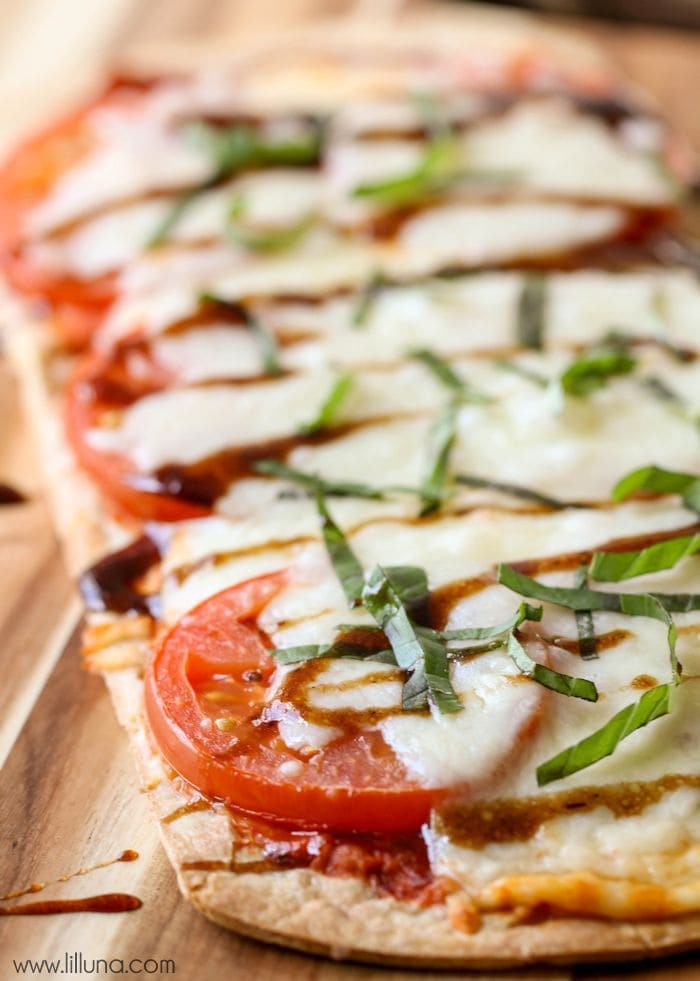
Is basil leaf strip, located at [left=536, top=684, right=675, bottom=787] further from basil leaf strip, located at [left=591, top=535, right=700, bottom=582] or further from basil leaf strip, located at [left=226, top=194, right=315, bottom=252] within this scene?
basil leaf strip, located at [left=226, top=194, right=315, bottom=252]

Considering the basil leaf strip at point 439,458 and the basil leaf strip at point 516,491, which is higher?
the basil leaf strip at point 439,458

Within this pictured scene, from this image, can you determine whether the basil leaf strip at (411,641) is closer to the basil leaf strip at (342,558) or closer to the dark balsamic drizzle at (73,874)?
the basil leaf strip at (342,558)

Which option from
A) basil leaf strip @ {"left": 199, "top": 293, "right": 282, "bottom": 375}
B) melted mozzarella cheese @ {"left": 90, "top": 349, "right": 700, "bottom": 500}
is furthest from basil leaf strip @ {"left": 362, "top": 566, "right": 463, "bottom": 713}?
basil leaf strip @ {"left": 199, "top": 293, "right": 282, "bottom": 375}

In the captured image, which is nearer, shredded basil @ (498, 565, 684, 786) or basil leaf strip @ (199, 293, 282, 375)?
shredded basil @ (498, 565, 684, 786)

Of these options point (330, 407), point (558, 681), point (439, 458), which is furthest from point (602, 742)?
point (330, 407)

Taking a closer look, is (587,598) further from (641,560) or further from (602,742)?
(602,742)

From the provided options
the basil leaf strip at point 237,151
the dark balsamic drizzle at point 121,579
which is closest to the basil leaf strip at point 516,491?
the dark balsamic drizzle at point 121,579
